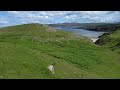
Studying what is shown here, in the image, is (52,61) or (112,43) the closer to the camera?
(52,61)

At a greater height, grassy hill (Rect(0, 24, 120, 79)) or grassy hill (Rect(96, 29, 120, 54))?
grassy hill (Rect(0, 24, 120, 79))

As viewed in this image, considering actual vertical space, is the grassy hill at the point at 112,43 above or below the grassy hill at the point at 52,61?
below

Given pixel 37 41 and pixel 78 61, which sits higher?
pixel 78 61

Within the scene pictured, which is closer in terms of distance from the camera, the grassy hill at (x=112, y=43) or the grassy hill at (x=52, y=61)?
the grassy hill at (x=52, y=61)

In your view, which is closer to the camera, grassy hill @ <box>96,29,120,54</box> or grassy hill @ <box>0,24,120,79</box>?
grassy hill @ <box>0,24,120,79</box>

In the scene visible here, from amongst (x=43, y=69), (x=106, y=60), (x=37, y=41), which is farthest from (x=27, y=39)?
(x=43, y=69)

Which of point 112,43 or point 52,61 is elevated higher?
point 52,61

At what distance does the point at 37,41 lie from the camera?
62.6 metres
